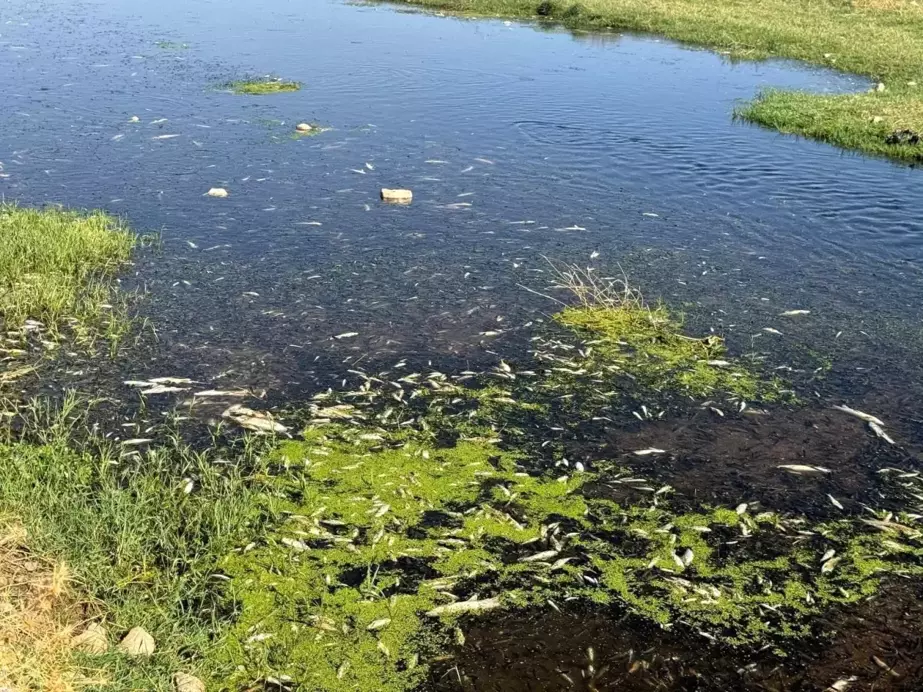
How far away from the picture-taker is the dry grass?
7027mm

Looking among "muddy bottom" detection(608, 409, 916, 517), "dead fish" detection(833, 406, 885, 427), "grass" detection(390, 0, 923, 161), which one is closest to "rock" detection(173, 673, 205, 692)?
"muddy bottom" detection(608, 409, 916, 517)

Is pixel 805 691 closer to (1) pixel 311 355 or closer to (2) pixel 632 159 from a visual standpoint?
(1) pixel 311 355

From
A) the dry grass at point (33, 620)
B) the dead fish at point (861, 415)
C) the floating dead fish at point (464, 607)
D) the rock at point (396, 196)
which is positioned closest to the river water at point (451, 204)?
the dead fish at point (861, 415)

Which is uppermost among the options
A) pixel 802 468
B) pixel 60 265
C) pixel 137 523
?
pixel 60 265

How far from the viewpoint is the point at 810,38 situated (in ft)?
138

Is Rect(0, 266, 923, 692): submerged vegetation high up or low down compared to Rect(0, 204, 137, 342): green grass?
down

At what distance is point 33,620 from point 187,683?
140 centimetres

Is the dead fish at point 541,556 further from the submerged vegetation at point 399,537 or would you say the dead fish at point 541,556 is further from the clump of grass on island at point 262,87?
the clump of grass on island at point 262,87

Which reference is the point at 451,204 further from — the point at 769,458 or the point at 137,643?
the point at 137,643

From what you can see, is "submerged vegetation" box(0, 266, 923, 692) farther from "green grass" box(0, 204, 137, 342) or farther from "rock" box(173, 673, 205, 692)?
"green grass" box(0, 204, 137, 342)

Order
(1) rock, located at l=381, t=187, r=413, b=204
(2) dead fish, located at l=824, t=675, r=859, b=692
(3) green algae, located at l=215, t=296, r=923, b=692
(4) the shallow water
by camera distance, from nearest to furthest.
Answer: (2) dead fish, located at l=824, t=675, r=859, b=692 → (3) green algae, located at l=215, t=296, r=923, b=692 → (4) the shallow water → (1) rock, located at l=381, t=187, r=413, b=204

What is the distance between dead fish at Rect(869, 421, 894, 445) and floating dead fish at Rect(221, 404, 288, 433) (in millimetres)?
7482

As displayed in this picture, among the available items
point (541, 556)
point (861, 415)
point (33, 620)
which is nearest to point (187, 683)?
point (33, 620)

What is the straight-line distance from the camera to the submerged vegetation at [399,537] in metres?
8.25
